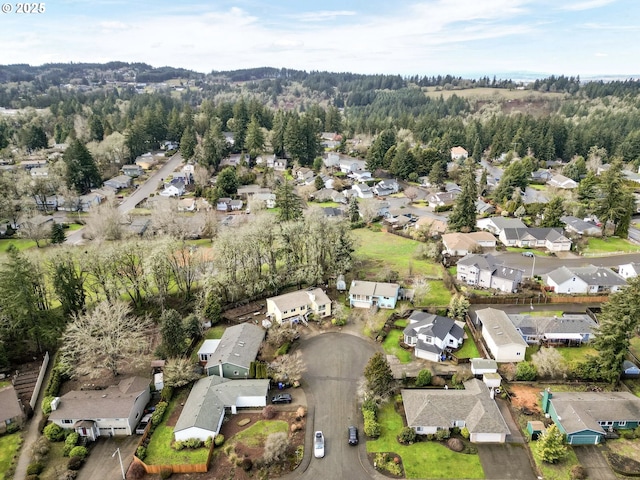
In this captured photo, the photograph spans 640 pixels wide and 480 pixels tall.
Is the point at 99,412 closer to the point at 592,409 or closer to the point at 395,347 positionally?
the point at 395,347


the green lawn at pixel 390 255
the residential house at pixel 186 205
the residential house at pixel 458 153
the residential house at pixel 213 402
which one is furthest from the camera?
the residential house at pixel 458 153

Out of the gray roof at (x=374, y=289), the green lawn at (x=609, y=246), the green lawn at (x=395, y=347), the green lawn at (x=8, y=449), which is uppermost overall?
the gray roof at (x=374, y=289)

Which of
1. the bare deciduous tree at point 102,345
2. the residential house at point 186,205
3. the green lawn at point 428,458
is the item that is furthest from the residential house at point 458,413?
the residential house at point 186,205

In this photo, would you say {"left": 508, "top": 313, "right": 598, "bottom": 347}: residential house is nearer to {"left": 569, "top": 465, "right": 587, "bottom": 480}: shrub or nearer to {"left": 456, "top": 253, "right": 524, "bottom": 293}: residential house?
{"left": 456, "top": 253, "right": 524, "bottom": 293}: residential house

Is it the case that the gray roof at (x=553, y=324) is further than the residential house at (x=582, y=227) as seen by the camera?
No

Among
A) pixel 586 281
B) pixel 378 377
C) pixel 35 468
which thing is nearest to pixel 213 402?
pixel 35 468

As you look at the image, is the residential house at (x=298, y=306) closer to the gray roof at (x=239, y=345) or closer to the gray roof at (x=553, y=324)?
the gray roof at (x=239, y=345)

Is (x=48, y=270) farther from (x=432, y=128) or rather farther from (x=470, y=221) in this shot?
(x=432, y=128)
